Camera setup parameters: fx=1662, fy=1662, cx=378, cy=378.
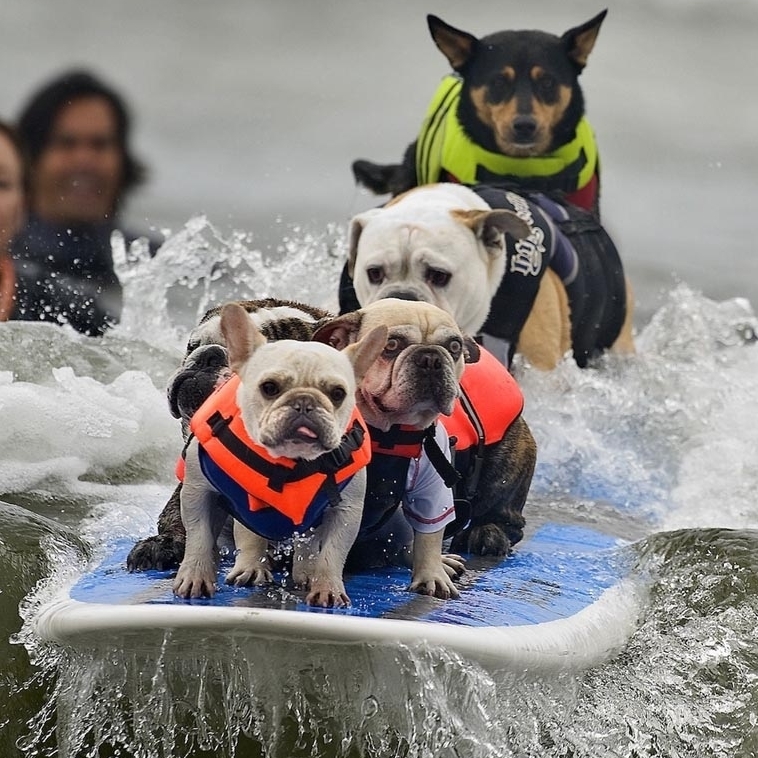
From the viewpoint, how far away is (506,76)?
284 inches

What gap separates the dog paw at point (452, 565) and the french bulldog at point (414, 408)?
0.43ft

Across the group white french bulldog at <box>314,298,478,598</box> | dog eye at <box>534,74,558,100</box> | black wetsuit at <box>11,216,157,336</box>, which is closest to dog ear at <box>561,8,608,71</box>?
dog eye at <box>534,74,558,100</box>

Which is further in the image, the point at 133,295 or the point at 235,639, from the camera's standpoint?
the point at 133,295

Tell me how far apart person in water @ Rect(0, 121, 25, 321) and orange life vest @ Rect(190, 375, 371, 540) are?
5.69m

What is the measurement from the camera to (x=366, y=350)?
11.3 ft

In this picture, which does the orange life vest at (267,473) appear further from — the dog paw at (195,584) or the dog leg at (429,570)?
the dog leg at (429,570)

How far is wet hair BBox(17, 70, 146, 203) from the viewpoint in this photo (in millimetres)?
9938

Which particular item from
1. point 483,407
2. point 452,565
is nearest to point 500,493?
point 483,407

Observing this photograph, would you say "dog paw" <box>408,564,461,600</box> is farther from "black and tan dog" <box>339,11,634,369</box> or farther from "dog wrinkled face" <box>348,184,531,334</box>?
"black and tan dog" <box>339,11,634,369</box>

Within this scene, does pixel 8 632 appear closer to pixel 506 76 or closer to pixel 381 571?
pixel 381 571

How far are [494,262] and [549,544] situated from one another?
1310 mm

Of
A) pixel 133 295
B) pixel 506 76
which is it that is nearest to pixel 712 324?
pixel 506 76

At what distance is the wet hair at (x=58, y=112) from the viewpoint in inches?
391

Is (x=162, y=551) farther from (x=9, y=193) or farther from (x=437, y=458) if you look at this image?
(x=9, y=193)
